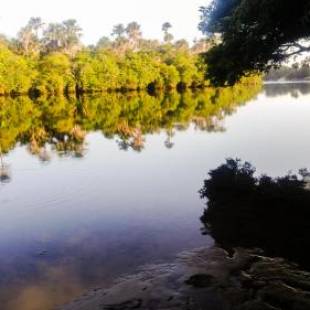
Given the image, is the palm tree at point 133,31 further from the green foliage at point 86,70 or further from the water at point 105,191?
the water at point 105,191

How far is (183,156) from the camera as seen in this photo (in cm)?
2711

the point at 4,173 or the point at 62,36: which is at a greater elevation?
the point at 62,36

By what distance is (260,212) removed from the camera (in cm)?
1500

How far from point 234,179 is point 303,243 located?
7.78 meters

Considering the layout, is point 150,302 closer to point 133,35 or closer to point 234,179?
point 234,179

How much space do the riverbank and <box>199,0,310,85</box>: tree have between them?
33.8ft

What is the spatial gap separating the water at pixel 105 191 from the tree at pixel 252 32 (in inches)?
209

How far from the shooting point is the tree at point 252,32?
17781 mm

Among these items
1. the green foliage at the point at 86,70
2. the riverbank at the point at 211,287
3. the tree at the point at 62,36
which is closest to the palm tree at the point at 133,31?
the tree at the point at 62,36

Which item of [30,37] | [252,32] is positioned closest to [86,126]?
[252,32]

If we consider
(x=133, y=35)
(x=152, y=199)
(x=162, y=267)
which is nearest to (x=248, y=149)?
(x=152, y=199)

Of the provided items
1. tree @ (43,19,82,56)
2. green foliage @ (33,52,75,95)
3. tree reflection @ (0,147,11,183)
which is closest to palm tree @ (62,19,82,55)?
tree @ (43,19,82,56)

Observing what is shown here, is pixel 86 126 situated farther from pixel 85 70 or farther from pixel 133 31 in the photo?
pixel 133 31

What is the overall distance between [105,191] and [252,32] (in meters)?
9.90
